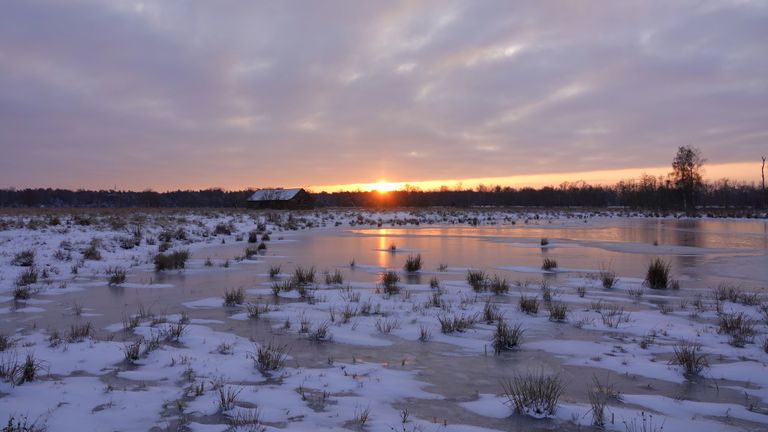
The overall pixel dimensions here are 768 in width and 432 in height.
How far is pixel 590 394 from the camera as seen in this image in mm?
4391

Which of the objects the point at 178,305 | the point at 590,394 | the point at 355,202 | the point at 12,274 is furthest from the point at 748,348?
the point at 355,202

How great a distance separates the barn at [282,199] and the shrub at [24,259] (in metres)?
59.8

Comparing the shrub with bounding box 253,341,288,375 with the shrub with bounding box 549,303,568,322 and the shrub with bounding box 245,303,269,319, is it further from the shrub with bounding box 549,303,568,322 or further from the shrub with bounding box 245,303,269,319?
the shrub with bounding box 549,303,568,322

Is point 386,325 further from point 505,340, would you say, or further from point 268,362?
point 268,362

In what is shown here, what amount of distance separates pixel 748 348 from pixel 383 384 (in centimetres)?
450

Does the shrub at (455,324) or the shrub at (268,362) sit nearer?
the shrub at (268,362)

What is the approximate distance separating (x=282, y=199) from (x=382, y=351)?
7144cm

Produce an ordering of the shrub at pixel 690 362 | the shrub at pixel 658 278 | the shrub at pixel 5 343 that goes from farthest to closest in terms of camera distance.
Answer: the shrub at pixel 658 278 → the shrub at pixel 5 343 → the shrub at pixel 690 362

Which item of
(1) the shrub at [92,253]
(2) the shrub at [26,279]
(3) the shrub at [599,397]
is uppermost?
(1) the shrub at [92,253]

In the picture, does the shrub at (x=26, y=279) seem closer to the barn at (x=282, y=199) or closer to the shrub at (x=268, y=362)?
the shrub at (x=268, y=362)

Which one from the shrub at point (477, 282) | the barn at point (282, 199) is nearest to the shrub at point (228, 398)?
the shrub at point (477, 282)

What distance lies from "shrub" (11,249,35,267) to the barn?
59805 millimetres

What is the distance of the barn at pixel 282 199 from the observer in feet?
244

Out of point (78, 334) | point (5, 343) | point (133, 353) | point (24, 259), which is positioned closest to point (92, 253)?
point (24, 259)
